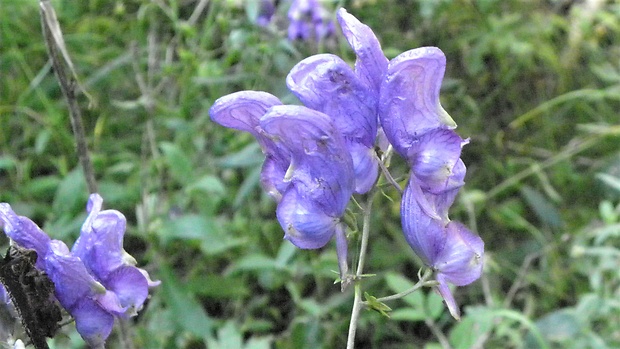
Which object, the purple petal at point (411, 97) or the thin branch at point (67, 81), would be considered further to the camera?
the thin branch at point (67, 81)

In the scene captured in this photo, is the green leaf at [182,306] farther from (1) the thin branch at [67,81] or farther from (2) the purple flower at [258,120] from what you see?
(2) the purple flower at [258,120]

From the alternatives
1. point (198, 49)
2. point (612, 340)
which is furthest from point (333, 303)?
point (198, 49)

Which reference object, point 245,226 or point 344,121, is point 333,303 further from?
point 344,121

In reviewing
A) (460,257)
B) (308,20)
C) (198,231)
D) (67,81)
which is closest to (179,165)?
(198,231)

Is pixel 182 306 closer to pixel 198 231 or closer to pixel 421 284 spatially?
pixel 198 231

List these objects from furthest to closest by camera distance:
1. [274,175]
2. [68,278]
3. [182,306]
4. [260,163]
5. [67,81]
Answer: [260,163]
[182,306]
[67,81]
[274,175]
[68,278]

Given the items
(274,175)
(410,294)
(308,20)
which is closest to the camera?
(274,175)

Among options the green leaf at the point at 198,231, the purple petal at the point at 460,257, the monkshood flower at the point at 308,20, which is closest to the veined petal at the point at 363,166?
the purple petal at the point at 460,257

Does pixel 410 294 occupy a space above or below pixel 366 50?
below

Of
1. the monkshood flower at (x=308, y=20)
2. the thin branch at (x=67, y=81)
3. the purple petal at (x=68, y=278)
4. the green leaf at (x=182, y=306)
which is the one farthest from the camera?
the monkshood flower at (x=308, y=20)
